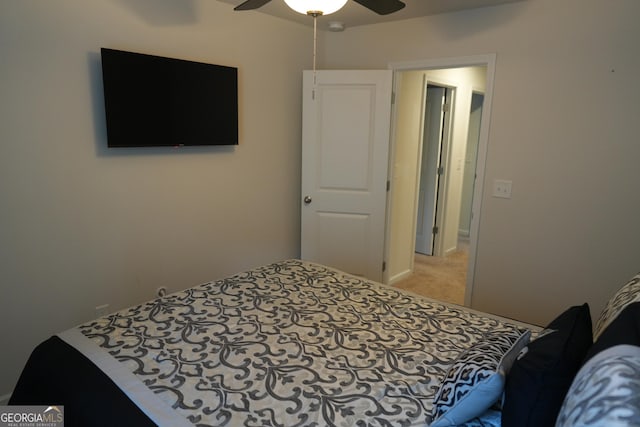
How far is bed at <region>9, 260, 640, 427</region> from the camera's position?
3.85 ft

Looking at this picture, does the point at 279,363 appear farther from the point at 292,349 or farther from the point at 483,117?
the point at 483,117

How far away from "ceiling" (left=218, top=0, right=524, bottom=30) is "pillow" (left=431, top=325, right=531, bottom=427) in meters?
2.49

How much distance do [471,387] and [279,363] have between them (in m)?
0.68

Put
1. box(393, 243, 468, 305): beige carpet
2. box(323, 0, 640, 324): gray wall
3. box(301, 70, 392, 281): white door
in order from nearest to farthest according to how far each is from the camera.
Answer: box(323, 0, 640, 324): gray wall
box(301, 70, 392, 281): white door
box(393, 243, 468, 305): beige carpet

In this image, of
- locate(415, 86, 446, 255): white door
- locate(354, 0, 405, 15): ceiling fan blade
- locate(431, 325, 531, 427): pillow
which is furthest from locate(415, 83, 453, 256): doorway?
locate(431, 325, 531, 427): pillow

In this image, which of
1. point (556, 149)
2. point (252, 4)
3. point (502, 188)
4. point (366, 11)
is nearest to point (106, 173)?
point (252, 4)

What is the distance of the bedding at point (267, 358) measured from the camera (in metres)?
1.21

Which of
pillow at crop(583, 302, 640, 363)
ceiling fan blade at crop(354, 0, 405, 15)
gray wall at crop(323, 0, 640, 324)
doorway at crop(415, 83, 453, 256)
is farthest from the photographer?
doorway at crop(415, 83, 453, 256)

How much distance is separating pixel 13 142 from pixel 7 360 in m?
1.18

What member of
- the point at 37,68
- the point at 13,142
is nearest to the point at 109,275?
the point at 13,142

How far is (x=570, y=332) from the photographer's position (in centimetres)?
116

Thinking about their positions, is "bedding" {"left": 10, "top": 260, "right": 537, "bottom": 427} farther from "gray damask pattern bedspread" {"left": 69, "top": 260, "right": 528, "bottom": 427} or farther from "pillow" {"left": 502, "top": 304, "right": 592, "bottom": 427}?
"pillow" {"left": 502, "top": 304, "right": 592, "bottom": 427}

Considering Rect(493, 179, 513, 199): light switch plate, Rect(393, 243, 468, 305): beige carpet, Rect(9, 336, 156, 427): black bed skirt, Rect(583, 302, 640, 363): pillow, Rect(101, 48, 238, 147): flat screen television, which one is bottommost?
Rect(393, 243, 468, 305): beige carpet

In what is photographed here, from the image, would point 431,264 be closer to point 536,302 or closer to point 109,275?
point 536,302
